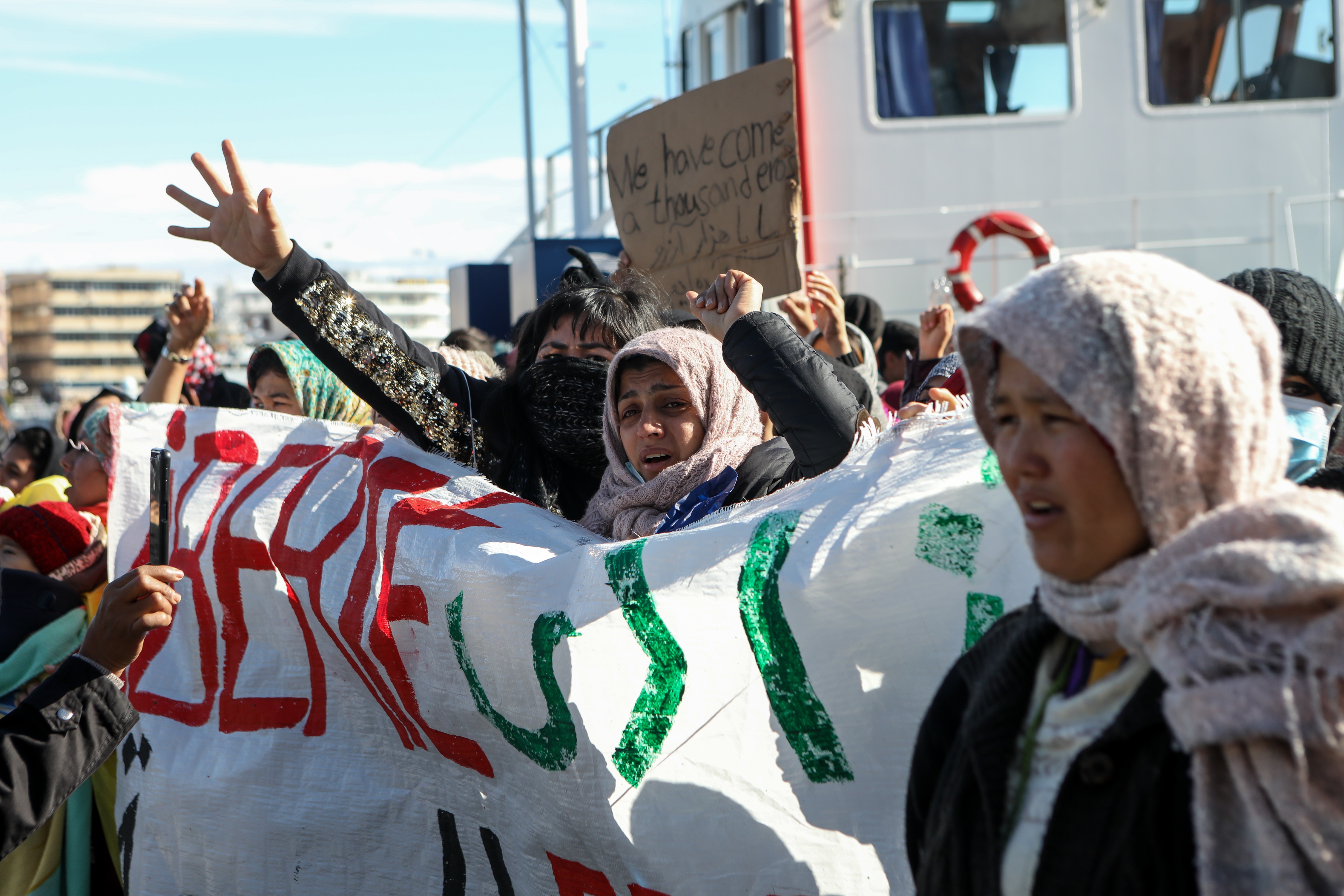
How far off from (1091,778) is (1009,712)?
12cm

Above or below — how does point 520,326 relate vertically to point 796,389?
above

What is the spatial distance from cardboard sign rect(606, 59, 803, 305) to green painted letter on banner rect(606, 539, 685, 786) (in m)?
1.36

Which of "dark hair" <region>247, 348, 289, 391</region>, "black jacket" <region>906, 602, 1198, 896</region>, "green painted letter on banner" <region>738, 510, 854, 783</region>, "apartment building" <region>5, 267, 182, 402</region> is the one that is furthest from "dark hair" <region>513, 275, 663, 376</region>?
"apartment building" <region>5, 267, 182, 402</region>

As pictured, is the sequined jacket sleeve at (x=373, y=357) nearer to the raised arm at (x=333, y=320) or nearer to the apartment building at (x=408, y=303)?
the raised arm at (x=333, y=320)

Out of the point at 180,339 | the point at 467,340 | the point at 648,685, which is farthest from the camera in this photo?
the point at 467,340

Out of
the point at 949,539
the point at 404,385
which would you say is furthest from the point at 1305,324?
the point at 404,385

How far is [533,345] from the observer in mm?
3127

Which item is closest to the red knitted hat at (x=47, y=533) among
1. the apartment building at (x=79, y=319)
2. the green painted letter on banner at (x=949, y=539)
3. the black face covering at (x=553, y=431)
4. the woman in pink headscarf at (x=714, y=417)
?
the black face covering at (x=553, y=431)

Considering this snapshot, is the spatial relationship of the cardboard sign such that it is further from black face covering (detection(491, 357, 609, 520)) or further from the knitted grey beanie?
the knitted grey beanie

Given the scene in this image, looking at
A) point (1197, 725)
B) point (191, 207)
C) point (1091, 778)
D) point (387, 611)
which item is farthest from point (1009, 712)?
point (191, 207)

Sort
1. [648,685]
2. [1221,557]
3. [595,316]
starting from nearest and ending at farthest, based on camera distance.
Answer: [1221,557] → [648,685] → [595,316]

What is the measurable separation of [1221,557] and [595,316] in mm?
2127

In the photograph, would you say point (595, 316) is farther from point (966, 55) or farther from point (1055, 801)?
point (966, 55)

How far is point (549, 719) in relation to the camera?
7.04 ft
